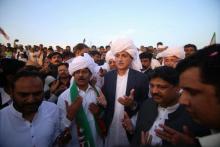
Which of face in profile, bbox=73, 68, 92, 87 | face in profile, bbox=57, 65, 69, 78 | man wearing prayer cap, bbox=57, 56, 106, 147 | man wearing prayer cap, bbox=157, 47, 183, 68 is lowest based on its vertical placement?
man wearing prayer cap, bbox=57, 56, 106, 147

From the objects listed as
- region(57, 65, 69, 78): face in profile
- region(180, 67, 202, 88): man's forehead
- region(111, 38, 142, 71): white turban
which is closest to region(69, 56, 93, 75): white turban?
region(111, 38, 142, 71): white turban

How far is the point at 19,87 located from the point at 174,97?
1713 mm

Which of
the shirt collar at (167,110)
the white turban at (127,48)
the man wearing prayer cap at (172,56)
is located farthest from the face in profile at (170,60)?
the shirt collar at (167,110)

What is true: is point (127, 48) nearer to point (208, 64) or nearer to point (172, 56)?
point (172, 56)

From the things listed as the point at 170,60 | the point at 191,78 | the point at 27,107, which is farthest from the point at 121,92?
the point at 191,78

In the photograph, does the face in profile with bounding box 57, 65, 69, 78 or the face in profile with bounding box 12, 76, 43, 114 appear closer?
the face in profile with bounding box 12, 76, 43, 114

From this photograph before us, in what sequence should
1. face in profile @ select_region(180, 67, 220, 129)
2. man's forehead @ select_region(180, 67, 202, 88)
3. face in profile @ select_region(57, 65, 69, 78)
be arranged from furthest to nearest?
face in profile @ select_region(57, 65, 69, 78)
man's forehead @ select_region(180, 67, 202, 88)
face in profile @ select_region(180, 67, 220, 129)

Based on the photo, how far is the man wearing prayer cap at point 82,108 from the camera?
3.66 metres

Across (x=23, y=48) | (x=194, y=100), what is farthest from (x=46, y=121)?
→ (x=23, y=48)

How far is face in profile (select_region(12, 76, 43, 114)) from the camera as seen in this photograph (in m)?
2.77

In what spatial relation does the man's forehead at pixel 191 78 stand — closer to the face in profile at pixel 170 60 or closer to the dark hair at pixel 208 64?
the dark hair at pixel 208 64

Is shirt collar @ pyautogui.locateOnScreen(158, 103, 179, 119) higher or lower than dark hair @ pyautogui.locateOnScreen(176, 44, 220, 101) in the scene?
lower

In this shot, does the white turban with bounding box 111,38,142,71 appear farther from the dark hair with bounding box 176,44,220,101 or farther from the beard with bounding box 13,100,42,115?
the dark hair with bounding box 176,44,220,101

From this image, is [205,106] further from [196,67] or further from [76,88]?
[76,88]
